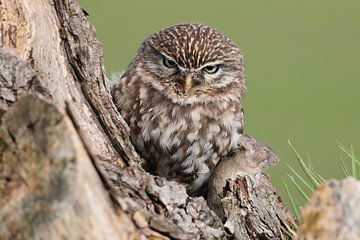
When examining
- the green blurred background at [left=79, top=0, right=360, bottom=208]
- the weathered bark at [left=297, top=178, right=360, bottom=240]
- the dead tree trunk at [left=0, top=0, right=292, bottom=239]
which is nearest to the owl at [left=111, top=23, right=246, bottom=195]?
the dead tree trunk at [left=0, top=0, right=292, bottom=239]

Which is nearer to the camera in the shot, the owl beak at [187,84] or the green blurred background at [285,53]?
the owl beak at [187,84]

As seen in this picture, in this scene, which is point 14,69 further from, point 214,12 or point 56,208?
point 214,12

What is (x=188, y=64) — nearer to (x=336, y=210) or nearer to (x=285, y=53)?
(x=336, y=210)

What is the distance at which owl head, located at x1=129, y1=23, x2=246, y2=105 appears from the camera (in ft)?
13.7

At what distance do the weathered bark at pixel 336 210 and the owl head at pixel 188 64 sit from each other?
1787 millimetres

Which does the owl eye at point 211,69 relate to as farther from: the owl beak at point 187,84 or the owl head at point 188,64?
the owl beak at point 187,84

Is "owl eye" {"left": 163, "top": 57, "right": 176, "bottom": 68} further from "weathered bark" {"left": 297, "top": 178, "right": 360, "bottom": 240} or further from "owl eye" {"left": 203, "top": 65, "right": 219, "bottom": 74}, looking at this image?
"weathered bark" {"left": 297, "top": 178, "right": 360, "bottom": 240}

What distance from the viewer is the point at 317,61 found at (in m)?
11.1

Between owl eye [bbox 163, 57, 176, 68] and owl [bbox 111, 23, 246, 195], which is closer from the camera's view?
owl [bbox 111, 23, 246, 195]

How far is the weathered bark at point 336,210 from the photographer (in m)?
2.44

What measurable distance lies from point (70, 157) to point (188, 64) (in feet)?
6.55

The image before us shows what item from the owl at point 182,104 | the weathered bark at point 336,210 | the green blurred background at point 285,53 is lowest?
the green blurred background at point 285,53

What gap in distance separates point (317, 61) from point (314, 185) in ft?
26.5

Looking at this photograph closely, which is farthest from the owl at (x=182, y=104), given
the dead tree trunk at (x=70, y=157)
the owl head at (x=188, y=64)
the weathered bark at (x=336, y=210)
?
the weathered bark at (x=336, y=210)
